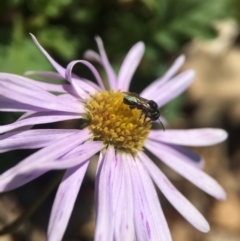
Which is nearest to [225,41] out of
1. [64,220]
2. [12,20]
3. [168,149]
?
[12,20]

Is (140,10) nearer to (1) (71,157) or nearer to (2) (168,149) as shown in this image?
(2) (168,149)

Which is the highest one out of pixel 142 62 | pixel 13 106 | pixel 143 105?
pixel 142 62

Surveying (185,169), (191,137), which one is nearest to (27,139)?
(185,169)

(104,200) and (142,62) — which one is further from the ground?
(142,62)

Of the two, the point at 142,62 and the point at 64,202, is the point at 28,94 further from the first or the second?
the point at 142,62

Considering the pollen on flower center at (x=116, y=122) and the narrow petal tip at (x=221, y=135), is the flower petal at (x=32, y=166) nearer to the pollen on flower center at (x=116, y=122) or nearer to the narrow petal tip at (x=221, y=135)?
the pollen on flower center at (x=116, y=122)

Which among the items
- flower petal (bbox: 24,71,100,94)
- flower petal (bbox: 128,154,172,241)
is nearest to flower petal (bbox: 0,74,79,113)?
flower petal (bbox: 24,71,100,94)
